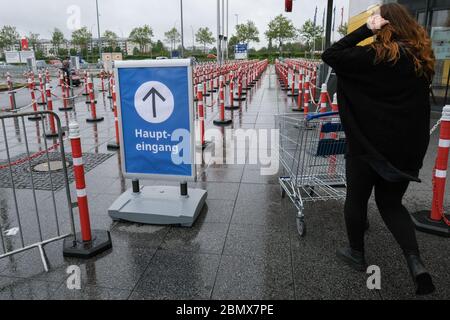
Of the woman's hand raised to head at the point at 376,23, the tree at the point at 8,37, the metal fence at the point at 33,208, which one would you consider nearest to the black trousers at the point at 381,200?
the woman's hand raised to head at the point at 376,23

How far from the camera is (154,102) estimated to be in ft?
13.6

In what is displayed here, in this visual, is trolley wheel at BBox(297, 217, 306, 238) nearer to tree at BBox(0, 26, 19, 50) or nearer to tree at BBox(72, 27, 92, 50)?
tree at BBox(72, 27, 92, 50)

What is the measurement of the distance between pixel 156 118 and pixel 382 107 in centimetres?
239

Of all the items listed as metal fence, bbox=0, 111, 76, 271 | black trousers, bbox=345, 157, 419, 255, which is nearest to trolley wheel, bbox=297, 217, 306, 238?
black trousers, bbox=345, 157, 419, 255

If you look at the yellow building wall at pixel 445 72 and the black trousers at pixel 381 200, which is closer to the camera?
the black trousers at pixel 381 200

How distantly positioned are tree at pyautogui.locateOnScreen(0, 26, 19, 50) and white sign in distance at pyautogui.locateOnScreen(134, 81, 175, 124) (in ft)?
272

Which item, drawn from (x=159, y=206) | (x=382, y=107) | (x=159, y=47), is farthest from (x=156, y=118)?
(x=159, y=47)

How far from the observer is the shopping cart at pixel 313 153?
12.9 ft

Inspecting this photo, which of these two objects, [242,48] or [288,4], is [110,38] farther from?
[288,4]

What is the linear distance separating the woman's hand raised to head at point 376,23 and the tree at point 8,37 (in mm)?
84981

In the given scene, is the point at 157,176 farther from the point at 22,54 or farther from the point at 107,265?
the point at 22,54

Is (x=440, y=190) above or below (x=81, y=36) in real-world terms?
below

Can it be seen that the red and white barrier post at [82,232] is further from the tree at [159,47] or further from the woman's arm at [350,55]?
the tree at [159,47]

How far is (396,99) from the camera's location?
8.98ft
